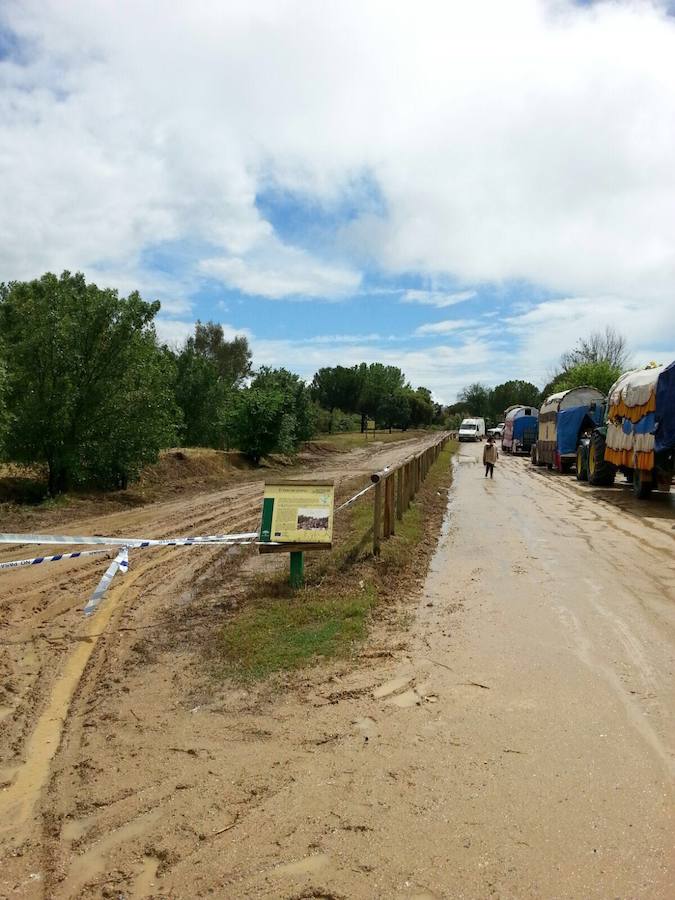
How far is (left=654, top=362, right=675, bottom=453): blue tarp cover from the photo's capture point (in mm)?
15211

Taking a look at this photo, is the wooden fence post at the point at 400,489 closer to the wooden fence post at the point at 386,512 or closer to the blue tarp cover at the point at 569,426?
the wooden fence post at the point at 386,512

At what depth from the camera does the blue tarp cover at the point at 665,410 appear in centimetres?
1521

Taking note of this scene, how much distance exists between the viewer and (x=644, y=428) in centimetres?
1655

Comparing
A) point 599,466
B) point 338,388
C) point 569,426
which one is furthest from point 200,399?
point 338,388

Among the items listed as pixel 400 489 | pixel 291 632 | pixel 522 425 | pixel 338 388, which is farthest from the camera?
pixel 338 388

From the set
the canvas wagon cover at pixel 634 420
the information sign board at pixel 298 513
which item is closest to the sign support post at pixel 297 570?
the information sign board at pixel 298 513

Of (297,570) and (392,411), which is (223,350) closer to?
(392,411)

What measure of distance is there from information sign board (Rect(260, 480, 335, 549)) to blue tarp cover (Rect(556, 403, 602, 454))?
21.2 meters

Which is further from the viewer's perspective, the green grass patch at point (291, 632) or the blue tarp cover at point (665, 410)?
the blue tarp cover at point (665, 410)

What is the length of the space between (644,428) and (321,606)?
12.4m

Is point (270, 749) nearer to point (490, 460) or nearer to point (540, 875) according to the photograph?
point (540, 875)

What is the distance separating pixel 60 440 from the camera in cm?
1680

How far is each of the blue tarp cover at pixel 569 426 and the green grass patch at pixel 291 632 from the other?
70.3 ft

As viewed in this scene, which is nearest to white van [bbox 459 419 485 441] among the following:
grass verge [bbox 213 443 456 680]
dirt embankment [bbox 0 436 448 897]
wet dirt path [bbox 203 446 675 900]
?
grass verge [bbox 213 443 456 680]
